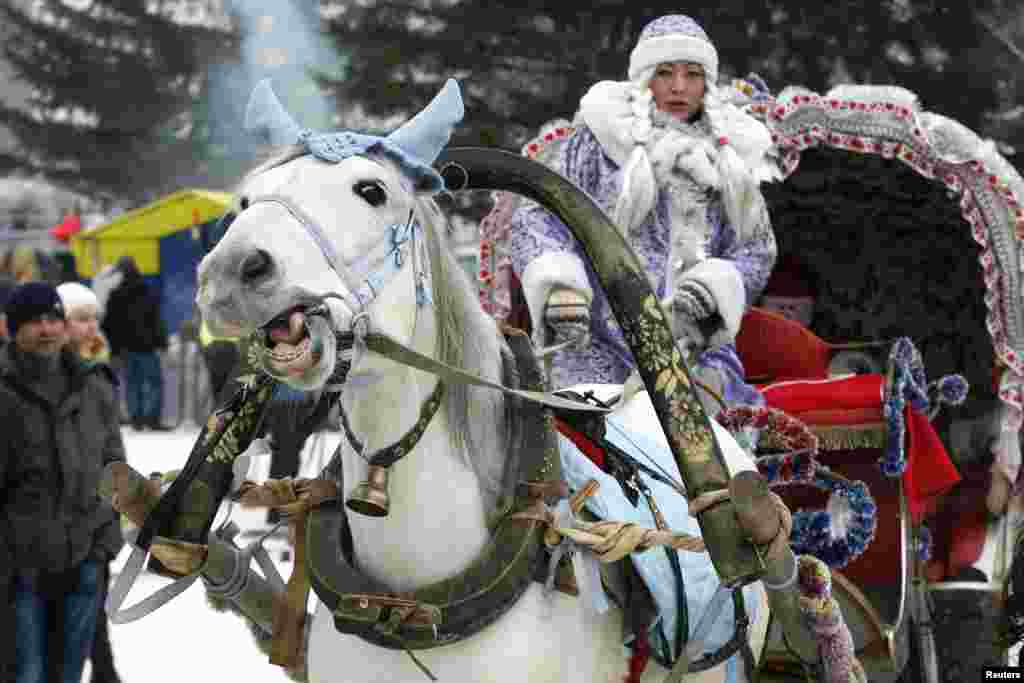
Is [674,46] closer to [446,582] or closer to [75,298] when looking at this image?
[446,582]

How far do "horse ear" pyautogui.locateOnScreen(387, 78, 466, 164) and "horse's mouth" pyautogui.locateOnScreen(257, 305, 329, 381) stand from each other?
471mm

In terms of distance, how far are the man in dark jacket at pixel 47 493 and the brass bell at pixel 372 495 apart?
10.1 ft

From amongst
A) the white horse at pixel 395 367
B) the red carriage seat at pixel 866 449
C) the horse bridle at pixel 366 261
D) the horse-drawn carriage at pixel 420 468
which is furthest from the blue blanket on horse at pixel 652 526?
the red carriage seat at pixel 866 449

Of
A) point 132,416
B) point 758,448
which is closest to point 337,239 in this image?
point 758,448

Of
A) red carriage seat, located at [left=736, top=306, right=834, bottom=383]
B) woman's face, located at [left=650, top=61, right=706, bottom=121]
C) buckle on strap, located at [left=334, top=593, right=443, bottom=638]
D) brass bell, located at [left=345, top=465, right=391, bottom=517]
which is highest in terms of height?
woman's face, located at [left=650, top=61, right=706, bottom=121]

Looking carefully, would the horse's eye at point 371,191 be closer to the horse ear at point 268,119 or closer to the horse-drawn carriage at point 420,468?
the horse-drawn carriage at point 420,468

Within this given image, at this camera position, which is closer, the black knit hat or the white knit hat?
the white knit hat

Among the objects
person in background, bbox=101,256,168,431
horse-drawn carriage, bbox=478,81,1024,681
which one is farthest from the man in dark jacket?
person in background, bbox=101,256,168,431

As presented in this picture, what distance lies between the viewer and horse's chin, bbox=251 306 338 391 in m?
2.82

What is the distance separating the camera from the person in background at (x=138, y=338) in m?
16.4

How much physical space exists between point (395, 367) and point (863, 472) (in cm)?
298

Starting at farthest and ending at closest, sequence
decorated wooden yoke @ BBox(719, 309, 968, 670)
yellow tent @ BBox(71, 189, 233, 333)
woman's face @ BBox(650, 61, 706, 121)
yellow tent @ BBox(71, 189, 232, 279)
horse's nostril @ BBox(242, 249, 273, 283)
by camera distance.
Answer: yellow tent @ BBox(71, 189, 233, 333), yellow tent @ BBox(71, 189, 232, 279), woman's face @ BBox(650, 61, 706, 121), decorated wooden yoke @ BBox(719, 309, 968, 670), horse's nostril @ BBox(242, 249, 273, 283)

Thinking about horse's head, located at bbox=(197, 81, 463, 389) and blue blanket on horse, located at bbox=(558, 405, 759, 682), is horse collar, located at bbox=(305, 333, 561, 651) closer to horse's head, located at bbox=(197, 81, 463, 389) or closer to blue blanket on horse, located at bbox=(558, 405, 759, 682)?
blue blanket on horse, located at bbox=(558, 405, 759, 682)

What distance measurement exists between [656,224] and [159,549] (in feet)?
8.28
